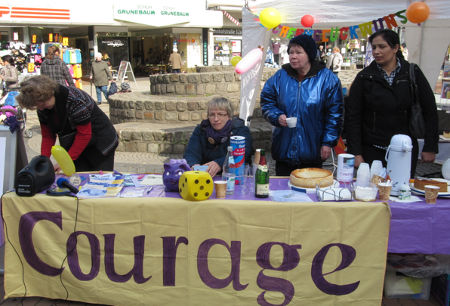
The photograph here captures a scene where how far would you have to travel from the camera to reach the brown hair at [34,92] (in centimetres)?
317

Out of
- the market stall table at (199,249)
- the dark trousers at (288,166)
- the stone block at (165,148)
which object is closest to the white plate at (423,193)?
the market stall table at (199,249)

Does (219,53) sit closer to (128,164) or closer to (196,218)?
(128,164)

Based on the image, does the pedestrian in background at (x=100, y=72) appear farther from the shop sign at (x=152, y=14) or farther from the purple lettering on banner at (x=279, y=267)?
the purple lettering on banner at (x=279, y=267)

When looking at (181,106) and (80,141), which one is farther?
(181,106)

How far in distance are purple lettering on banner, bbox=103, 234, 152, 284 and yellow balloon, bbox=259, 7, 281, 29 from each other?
3.72 m

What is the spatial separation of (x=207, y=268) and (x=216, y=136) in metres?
1.07

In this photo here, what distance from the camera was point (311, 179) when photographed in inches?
119

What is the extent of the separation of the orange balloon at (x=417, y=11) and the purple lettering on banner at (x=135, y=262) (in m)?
3.88

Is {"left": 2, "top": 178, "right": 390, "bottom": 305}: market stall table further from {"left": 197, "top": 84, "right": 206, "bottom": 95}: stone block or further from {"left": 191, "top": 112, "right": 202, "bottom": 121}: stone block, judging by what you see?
{"left": 197, "top": 84, "right": 206, "bottom": 95}: stone block

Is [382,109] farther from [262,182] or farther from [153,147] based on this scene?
[153,147]

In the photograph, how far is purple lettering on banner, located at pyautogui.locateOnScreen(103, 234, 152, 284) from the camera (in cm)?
291

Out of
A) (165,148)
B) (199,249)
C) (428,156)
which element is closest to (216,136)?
(199,249)

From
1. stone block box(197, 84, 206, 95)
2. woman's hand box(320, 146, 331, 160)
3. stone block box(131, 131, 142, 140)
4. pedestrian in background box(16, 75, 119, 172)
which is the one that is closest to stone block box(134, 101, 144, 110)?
stone block box(131, 131, 142, 140)

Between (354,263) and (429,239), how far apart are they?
52 centimetres
